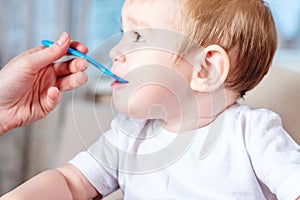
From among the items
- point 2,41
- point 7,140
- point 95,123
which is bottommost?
point 7,140

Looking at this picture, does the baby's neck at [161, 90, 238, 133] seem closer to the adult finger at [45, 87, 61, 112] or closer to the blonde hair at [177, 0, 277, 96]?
the blonde hair at [177, 0, 277, 96]

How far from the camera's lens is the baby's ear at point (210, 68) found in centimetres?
86

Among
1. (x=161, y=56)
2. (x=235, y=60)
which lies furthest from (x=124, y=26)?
(x=235, y=60)

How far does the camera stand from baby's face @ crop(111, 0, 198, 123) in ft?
2.83

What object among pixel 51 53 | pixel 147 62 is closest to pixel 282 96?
pixel 147 62

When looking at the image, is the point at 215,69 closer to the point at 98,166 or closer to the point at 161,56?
the point at 161,56

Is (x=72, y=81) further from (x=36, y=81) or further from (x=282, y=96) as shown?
(x=282, y=96)

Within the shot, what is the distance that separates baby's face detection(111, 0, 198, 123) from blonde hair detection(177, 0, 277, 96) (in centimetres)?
3

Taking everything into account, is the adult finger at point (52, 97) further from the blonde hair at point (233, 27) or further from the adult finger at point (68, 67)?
the blonde hair at point (233, 27)

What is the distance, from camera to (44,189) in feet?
2.91

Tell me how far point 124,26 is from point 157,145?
0.71 ft

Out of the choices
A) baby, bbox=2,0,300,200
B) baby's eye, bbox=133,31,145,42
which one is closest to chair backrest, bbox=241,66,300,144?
baby, bbox=2,0,300,200

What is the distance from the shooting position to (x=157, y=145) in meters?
0.95

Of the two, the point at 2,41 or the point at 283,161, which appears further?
the point at 2,41
